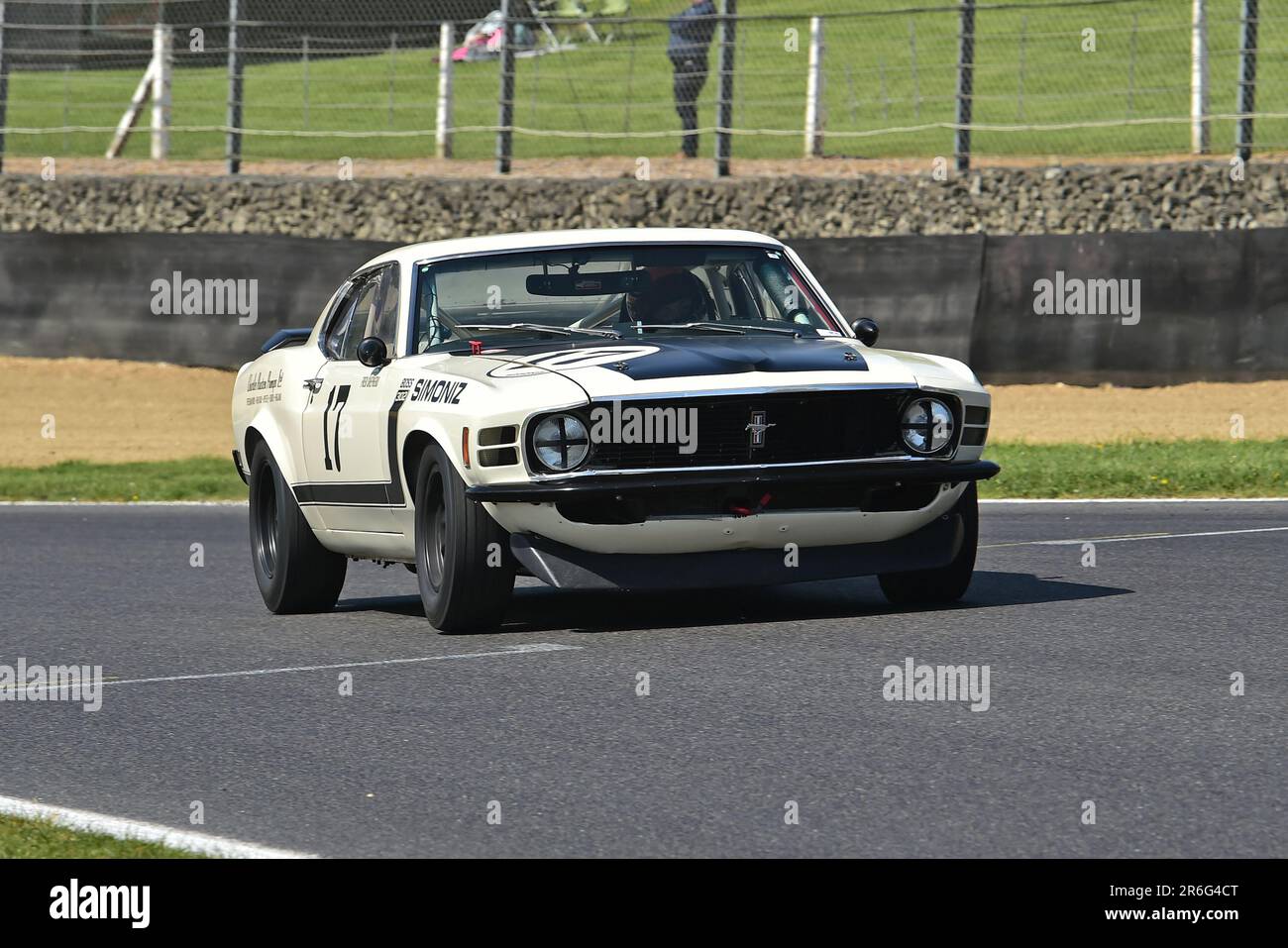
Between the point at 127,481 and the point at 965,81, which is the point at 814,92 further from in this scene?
the point at 127,481

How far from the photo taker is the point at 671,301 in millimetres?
9555

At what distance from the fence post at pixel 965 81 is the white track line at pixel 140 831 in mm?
17013

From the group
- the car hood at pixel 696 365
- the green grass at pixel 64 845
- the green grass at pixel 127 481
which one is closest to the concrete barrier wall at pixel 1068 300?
the green grass at pixel 127 481

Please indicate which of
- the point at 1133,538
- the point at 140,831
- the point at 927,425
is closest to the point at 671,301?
the point at 927,425

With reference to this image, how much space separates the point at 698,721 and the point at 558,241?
3.23 meters

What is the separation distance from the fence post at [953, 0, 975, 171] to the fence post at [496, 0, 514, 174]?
15.5ft

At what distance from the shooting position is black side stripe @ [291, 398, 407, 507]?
29.9ft

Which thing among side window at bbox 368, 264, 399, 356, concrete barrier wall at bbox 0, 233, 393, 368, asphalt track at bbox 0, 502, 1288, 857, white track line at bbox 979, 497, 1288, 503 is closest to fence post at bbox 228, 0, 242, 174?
concrete barrier wall at bbox 0, 233, 393, 368

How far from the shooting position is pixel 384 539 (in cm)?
942

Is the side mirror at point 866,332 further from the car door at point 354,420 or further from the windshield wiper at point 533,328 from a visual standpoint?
the car door at point 354,420
